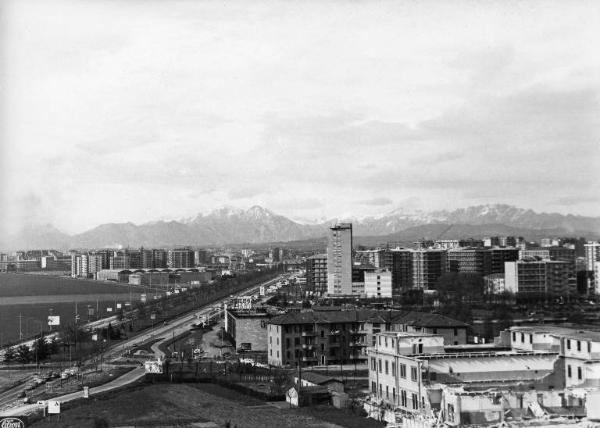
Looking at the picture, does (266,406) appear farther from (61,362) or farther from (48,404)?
(61,362)

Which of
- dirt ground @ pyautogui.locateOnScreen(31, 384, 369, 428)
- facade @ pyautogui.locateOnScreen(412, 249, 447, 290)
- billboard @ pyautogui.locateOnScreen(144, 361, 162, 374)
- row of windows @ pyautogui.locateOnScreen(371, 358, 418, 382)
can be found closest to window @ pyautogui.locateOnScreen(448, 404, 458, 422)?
dirt ground @ pyautogui.locateOnScreen(31, 384, 369, 428)

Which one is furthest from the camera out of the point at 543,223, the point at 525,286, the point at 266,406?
the point at 543,223

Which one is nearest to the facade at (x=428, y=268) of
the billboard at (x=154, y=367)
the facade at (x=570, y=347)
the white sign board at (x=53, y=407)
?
the billboard at (x=154, y=367)

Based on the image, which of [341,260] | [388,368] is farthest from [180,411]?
[341,260]

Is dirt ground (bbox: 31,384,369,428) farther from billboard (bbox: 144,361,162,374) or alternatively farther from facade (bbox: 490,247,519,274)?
facade (bbox: 490,247,519,274)

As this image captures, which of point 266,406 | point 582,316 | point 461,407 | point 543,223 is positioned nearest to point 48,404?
point 266,406

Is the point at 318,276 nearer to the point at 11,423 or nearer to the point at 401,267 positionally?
the point at 401,267
